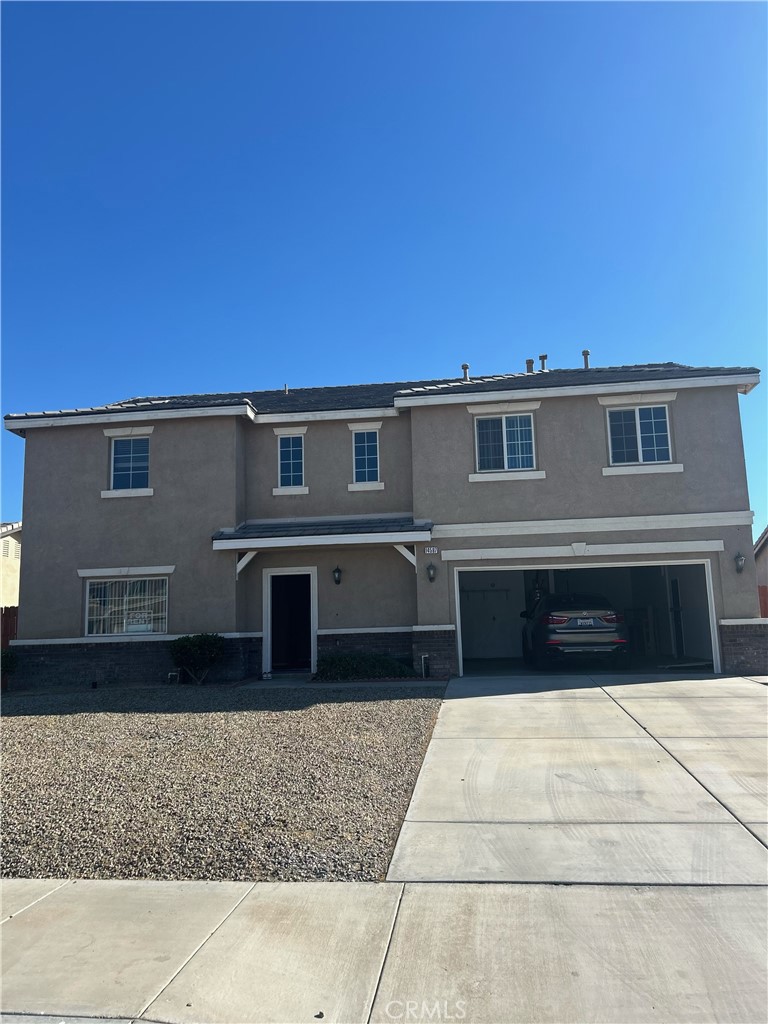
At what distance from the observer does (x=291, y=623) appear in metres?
17.6

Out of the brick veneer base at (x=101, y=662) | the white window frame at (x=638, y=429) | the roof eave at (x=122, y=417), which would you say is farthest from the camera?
the roof eave at (x=122, y=417)

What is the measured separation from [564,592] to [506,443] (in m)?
5.35

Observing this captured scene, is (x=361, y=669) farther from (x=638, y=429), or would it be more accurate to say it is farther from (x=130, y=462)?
(x=638, y=429)

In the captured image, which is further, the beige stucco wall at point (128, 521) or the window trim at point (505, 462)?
the beige stucco wall at point (128, 521)

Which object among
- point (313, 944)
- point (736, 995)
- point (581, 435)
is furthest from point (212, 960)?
point (581, 435)

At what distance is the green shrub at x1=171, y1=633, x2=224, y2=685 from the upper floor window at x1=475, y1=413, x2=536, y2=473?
606 centimetres

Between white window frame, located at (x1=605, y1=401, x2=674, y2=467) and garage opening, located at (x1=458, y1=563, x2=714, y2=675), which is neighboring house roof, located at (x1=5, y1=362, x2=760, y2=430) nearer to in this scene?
white window frame, located at (x1=605, y1=401, x2=674, y2=467)

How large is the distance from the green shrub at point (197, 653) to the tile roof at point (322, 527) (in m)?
1.95

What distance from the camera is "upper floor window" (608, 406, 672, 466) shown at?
14578 mm

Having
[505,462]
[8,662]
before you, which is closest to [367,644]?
[505,462]

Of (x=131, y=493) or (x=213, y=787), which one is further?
(x=131, y=493)

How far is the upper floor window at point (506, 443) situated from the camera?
1487 centimetres

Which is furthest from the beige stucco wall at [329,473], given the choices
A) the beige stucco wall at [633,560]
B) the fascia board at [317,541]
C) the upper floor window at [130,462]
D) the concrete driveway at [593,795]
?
the concrete driveway at [593,795]

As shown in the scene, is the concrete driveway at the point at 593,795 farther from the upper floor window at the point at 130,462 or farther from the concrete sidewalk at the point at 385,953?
the upper floor window at the point at 130,462
